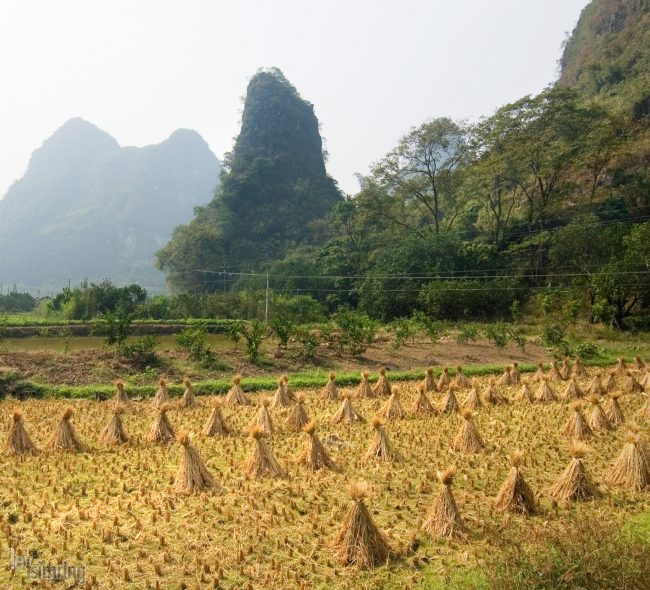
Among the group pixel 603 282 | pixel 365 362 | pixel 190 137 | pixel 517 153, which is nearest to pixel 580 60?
pixel 517 153

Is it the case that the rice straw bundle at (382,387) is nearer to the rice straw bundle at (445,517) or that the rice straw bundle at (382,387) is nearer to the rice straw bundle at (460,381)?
the rice straw bundle at (460,381)

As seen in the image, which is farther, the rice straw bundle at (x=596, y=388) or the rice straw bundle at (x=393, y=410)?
the rice straw bundle at (x=596, y=388)

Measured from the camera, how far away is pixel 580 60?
56938 mm

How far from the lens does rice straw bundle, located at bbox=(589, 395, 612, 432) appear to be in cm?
967

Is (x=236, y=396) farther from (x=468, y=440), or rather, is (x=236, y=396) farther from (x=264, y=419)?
(x=468, y=440)

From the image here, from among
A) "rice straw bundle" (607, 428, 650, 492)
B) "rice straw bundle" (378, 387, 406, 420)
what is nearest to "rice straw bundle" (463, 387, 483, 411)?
"rice straw bundle" (378, 387, 406, 420)

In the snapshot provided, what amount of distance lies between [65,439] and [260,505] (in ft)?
12.8

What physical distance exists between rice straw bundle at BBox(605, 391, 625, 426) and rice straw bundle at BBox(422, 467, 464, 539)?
6137 mm

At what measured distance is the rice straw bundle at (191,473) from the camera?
6480mm

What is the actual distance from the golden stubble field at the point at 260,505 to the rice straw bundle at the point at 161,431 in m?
0.19

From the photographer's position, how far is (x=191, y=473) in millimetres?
6531

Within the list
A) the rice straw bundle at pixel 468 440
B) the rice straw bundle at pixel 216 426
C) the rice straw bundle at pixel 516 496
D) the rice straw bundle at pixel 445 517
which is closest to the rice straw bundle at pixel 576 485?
the rice straw bundle at pixel 516 496

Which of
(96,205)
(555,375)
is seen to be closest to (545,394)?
(555,375)

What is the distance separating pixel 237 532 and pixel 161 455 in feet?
10.1
